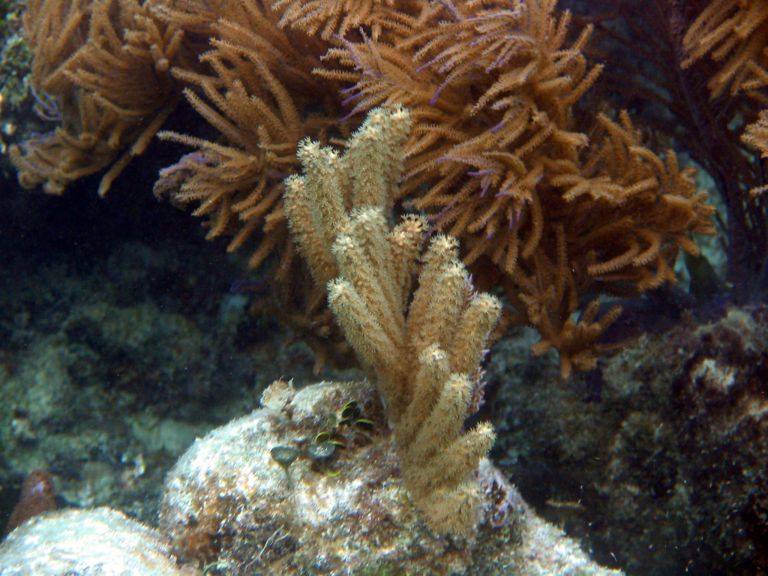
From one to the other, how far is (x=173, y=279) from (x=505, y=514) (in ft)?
10.3

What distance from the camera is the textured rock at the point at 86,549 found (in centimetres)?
217

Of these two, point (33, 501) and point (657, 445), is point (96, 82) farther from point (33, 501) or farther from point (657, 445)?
point (657, 445)

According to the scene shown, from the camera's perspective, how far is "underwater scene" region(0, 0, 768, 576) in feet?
7.73

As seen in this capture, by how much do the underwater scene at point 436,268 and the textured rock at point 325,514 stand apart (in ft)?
0.04

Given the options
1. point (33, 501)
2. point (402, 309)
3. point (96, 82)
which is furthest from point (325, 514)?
point (96, 82)

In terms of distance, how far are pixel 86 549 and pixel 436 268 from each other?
1786mm

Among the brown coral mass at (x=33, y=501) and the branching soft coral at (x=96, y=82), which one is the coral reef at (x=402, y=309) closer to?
the branching soft coral at (x=96, y=82)

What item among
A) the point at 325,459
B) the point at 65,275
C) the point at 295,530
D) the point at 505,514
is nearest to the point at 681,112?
the point at 505,514

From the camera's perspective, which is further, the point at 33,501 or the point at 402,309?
the point at 33,501

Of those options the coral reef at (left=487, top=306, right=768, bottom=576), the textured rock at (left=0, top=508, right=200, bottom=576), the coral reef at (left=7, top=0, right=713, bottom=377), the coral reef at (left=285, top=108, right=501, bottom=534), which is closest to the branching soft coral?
the coral reef at (left=7, top=0, right=713, bottom=377)

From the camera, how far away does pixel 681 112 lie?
340 cm

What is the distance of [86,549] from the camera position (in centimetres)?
230

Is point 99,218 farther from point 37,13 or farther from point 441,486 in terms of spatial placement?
point 441,486

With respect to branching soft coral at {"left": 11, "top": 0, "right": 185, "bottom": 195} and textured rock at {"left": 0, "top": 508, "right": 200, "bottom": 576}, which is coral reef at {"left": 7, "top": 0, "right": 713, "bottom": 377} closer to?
branching soft coral at {"left": 11, "top": 0, "right": 185, "bottom": 195}
